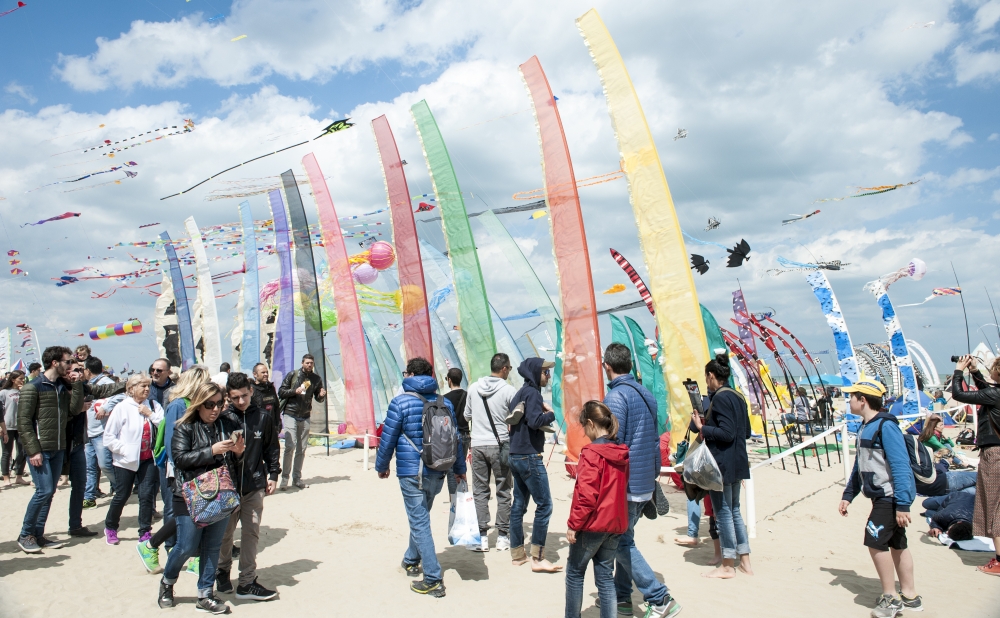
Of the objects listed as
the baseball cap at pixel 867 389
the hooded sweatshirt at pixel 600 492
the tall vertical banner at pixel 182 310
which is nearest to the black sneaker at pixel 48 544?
the hooded sweatshirt at pixel 600 492

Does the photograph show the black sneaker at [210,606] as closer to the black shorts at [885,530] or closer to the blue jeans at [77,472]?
the blue jeans at [77,472]

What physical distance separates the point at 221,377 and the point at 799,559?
503cm

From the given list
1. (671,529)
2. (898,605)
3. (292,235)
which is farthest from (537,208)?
(898,605)

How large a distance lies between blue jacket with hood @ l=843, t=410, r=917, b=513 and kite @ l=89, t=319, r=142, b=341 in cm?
1847

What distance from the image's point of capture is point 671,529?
6285 millimetres

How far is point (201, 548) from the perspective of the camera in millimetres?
3992

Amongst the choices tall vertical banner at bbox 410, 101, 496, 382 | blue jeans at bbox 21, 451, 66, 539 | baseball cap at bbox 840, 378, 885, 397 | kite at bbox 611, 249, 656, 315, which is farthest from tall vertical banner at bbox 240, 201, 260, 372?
baseball cap at bbox 840, 378, 885, 397

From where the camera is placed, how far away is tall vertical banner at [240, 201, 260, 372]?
15000mm

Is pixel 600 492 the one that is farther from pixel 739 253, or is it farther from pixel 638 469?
pixel 739 253

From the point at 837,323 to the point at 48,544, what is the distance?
493 inches

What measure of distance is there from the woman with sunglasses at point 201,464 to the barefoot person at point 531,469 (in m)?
2.13

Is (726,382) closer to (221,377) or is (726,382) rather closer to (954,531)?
(954,531)

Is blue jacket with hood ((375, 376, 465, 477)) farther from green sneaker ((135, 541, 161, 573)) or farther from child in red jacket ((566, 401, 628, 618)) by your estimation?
green sneaker ((135, 541, 161, 573))

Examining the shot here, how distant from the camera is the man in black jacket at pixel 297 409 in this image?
823 centimetres
